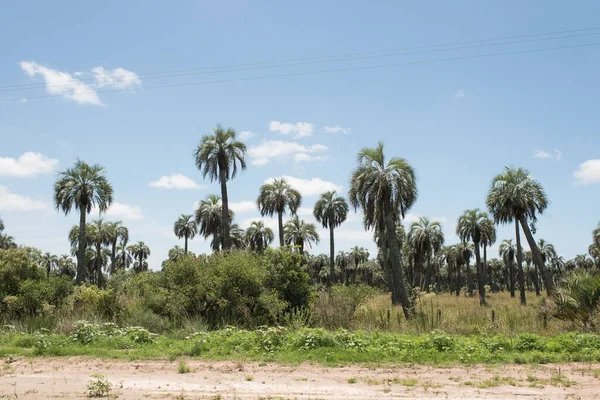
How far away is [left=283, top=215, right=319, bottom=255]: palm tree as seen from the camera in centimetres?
4906

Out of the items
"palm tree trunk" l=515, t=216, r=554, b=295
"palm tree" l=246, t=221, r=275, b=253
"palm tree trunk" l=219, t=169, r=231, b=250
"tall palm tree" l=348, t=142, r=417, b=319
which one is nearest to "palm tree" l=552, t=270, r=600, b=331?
"tall palm tree" l=348, t=142, r=417, b=319

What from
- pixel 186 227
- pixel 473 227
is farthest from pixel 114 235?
pixel 473 227

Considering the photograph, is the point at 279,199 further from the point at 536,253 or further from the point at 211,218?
the point at 536,253

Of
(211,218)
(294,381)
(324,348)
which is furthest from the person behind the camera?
(211,218)

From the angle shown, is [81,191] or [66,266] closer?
[81,191]

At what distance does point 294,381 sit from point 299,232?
41248mm

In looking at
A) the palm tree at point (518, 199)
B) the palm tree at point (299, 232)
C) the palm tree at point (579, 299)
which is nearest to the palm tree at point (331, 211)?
the palm tree at point (299, 232)

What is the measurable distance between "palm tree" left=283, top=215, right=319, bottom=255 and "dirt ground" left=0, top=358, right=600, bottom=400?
39.5 m

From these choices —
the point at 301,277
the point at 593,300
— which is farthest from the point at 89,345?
the point at 593,300

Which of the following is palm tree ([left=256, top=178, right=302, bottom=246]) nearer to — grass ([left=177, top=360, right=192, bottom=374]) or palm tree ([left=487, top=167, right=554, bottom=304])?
palm tree ([left=487, top=167, right=554, bottom=304])

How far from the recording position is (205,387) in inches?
297

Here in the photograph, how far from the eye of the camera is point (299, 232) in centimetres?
4919

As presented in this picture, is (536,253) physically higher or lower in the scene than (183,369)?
higher

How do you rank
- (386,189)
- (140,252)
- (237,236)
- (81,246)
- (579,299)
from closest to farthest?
(579,299) < (386,189) < (81,246) < (237,236) < (140,252)
